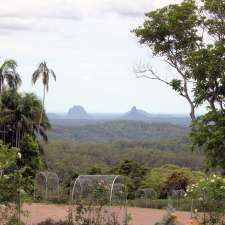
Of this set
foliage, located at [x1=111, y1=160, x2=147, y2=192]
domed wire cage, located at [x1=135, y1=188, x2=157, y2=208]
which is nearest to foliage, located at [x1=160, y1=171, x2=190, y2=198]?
domed wire cage, located at [x1=135, y1=188, x2=157, y2=208]

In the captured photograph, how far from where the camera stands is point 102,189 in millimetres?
12344

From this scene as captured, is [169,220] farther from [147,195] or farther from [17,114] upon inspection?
[17,114]

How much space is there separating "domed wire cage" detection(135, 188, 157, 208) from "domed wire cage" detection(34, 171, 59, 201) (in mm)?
3517

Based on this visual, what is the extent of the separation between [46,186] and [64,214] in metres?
6.09

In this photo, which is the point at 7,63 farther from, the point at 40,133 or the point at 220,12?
the point at 220,12

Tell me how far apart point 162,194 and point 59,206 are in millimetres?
6800

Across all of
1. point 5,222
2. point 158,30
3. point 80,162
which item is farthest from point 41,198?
point 80,162

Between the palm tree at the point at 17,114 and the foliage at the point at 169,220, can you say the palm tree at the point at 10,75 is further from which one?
the foliage at the point at 169,220

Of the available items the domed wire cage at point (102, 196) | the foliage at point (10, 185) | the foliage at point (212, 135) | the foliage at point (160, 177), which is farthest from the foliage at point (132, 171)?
the foliage at point (10, 185)

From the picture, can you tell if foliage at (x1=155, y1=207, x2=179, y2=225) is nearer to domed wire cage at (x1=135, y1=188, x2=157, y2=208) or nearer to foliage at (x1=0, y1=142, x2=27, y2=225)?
foliage at (x1=0, y1=142, x2=27, y2=225)

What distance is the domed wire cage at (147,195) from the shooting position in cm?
2443

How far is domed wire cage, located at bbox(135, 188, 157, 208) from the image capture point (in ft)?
80.2

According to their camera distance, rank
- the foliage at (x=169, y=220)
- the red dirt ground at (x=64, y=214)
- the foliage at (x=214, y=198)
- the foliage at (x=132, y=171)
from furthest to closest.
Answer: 1. the foliage at (x=132, y=171)
2. the red dirt ground at (x=64, y=214)
3. the foliage at (x=214, y=198)
4. the foliage at (x=169, y=220)

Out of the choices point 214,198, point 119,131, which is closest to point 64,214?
point 214,198
